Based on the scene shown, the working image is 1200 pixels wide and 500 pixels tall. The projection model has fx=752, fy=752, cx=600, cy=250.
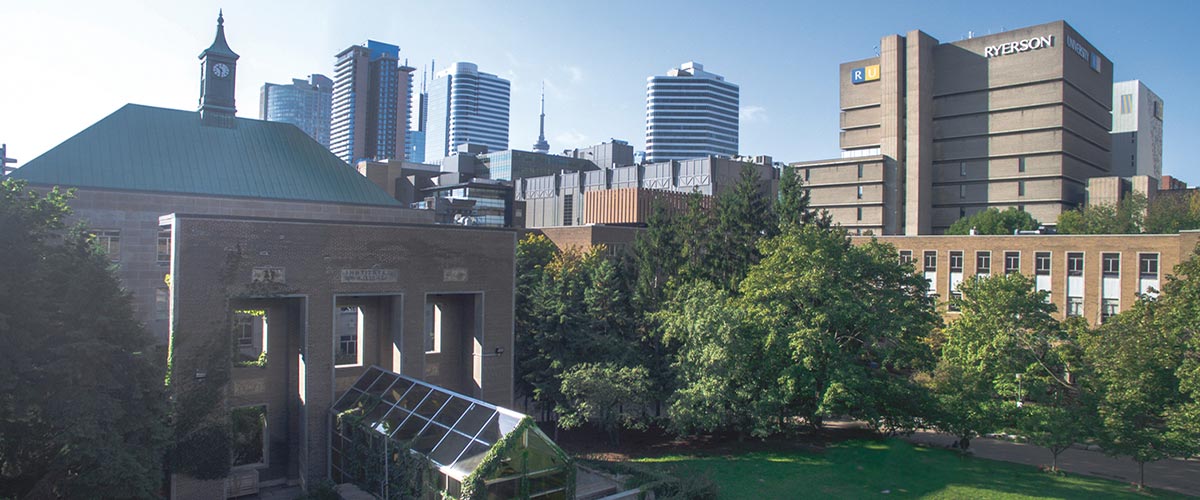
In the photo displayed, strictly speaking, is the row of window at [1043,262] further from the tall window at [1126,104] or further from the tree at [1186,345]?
the tall window at [1126,104]

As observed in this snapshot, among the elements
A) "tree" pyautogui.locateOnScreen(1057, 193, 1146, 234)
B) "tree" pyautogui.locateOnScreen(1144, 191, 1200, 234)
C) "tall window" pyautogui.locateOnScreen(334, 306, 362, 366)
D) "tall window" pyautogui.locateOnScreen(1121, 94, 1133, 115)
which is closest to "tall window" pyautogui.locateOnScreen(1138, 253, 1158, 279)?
"tree" pyautogui.locateOnScreen(1144, 191, 1200, 234)

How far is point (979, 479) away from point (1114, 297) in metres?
30.1

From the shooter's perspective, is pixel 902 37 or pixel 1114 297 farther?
pixel 902 37

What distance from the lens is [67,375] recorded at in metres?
18.7

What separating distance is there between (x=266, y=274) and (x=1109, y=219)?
229 ft

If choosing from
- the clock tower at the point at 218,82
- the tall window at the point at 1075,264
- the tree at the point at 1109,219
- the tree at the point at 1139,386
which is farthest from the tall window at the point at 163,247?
the tree at the point at 1109,219

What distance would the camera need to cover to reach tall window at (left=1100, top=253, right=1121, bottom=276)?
50219mm

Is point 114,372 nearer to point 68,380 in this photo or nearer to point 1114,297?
point 68,380

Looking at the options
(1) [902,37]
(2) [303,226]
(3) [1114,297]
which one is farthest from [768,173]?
(2) [303,226]

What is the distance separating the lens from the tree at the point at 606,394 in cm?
3219

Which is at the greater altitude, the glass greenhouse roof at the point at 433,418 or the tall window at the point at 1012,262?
the tall window at the point at 1012,262

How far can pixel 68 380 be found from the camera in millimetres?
18484

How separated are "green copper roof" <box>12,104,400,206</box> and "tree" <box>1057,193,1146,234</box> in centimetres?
A: 6184

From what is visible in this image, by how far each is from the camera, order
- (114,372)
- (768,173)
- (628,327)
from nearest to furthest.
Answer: (114,372)
(628,327)
(768,173)
